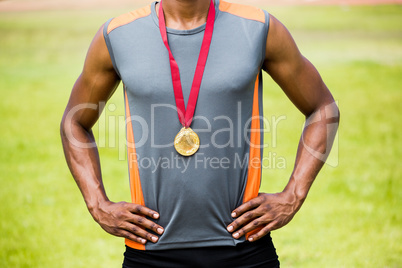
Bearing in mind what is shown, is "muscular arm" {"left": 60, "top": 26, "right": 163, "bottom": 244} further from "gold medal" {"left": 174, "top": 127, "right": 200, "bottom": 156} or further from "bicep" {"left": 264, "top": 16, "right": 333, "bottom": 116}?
"bicep" {"left": 264, "top": 16, "right": 333, "bottom": 116}

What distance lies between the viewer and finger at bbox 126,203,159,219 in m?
2.27

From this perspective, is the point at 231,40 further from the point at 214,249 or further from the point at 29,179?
the point at 29,179

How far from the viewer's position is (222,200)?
7.43 feet

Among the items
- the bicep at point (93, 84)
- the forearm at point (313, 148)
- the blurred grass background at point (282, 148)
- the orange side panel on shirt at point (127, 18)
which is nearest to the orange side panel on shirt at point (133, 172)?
the bicep at point (93, 84)

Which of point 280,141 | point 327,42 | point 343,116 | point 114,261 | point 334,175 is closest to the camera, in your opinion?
point 114,261

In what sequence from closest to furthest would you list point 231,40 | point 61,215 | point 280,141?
point 231,40
point 61,215
point 280,141

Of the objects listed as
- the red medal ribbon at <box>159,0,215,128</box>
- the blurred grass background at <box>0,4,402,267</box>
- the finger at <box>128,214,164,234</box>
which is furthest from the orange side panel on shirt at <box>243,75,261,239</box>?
the blurred grass background at <box>0,4,402,267</box>

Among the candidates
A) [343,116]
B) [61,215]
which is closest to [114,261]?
[61,215]

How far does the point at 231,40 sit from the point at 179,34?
216mm

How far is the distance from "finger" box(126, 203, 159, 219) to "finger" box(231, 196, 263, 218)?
327mm

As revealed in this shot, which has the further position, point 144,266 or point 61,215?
point 61,215

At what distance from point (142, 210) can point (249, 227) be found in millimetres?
456

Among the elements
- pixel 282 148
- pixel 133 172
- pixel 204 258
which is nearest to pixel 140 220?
pixel 133 172

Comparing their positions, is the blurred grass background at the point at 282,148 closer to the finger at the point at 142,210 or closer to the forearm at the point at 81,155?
the forearm at the point at 81,155
